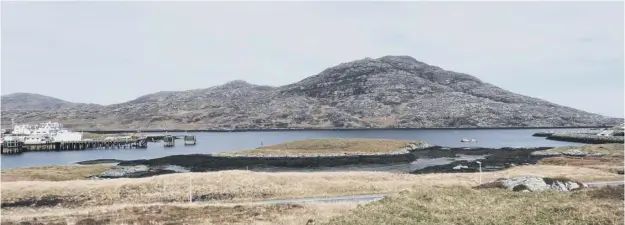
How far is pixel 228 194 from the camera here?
58812mm

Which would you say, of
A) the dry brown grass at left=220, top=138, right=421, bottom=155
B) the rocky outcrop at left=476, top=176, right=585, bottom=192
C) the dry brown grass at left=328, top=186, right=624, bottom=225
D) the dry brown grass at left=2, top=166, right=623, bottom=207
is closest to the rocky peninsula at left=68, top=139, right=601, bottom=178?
the dry brown grass at left=220, top=138, right=421, bottom=155

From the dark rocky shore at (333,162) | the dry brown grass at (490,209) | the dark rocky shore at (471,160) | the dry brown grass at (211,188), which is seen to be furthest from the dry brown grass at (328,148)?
the dry brown grass at (490,209)

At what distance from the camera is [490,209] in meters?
35.5

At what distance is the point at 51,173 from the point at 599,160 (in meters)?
100

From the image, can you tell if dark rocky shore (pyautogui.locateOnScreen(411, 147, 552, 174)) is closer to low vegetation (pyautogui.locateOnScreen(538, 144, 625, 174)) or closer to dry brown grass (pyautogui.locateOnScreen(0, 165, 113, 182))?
low vegetation (pyautogui.locateOnScreen(538, 144, 625, 174))

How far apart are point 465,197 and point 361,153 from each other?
3713 inches

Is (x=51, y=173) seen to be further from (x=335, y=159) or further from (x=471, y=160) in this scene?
(x=471, y=160)

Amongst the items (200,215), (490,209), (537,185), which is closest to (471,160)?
(537,185)

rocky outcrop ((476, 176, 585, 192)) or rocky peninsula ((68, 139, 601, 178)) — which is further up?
rocky outcrop ((476, 176, 585, 192))

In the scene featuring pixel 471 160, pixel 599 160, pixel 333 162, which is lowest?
pixel 333 162

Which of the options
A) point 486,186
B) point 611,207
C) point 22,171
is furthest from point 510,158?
point 22,171

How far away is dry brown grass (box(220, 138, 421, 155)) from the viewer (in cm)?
13888

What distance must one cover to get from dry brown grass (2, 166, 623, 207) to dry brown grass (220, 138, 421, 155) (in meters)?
70.4

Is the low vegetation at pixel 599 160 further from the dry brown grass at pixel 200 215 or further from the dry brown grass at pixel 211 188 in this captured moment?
the dry brown grass at pixel 200 215
